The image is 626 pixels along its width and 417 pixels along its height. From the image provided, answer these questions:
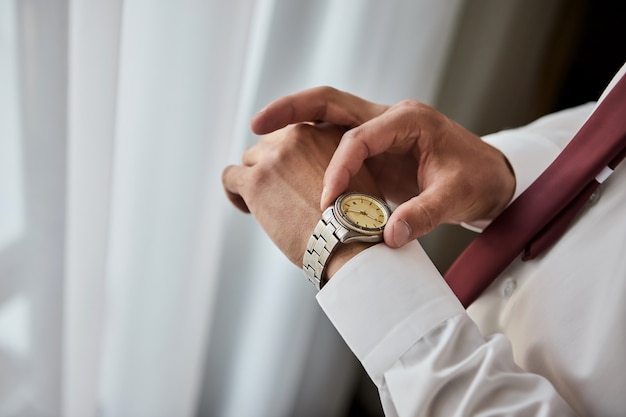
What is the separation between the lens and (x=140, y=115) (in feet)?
2.76

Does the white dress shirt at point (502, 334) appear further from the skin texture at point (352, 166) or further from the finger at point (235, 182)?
the finger at point (235, 182)

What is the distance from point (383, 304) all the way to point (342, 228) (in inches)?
4.0

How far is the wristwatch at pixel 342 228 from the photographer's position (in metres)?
0.69

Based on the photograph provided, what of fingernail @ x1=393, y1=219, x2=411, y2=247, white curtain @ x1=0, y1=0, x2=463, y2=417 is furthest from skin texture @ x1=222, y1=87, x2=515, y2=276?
white curtain @ x1=0, y1=0, x2=463, y2=417

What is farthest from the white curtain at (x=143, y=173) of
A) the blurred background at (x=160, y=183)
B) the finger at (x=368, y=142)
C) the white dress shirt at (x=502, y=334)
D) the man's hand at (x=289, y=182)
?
the white dress shirt at (x=502, y=334)

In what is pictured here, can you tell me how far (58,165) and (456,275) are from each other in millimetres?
606

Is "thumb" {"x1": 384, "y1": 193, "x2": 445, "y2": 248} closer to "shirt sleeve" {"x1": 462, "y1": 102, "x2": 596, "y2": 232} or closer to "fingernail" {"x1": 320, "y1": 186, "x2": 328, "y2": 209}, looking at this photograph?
"fingernail" {"x1": 320, "y1": 186, "x2": 328, "y2": 209}

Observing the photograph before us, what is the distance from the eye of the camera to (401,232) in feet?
2.26

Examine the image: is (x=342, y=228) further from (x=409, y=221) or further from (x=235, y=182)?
(x=235, y=182)

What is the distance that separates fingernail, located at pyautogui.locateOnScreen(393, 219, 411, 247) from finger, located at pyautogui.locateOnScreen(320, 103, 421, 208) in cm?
9

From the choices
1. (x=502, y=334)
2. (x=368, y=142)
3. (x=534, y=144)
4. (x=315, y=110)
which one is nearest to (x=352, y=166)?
(x=368, y=142)

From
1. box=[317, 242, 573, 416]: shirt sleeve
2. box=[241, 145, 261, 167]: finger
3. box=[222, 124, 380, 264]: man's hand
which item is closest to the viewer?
box=[317, 242, 573, 416]: shirt sleeve

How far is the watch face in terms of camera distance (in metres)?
0.70

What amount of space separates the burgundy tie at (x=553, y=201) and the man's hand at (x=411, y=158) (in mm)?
52
